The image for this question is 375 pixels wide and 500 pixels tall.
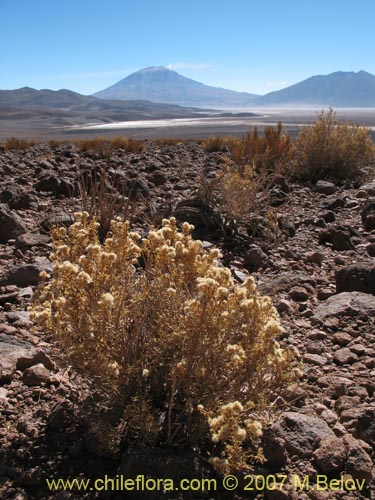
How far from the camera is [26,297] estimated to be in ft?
12.1

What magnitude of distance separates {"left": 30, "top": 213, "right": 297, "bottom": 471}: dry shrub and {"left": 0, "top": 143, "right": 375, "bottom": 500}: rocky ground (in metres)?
0.14

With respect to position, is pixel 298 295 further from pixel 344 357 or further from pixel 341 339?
pixel 344 357

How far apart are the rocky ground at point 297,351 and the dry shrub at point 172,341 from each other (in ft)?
0.48

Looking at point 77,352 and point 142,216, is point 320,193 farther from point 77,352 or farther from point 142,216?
point 77,352

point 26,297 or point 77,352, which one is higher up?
point 77,352

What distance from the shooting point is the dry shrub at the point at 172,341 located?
1.97 metres

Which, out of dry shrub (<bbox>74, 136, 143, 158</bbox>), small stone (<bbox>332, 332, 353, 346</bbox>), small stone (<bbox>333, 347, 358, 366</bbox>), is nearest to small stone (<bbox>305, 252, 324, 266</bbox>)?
small stone (<bbox>332, 332, 353, 346</bbox>)

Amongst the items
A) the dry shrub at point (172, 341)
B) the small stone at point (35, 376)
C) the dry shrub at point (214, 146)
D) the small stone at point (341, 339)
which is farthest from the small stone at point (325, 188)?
the small stone at point (35, 376)

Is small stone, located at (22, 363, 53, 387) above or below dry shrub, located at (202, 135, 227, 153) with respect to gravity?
below

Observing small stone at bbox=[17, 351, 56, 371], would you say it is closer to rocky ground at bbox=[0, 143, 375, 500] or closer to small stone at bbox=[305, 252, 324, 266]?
rocky ground at bbox=[0, 143, 375, 500]

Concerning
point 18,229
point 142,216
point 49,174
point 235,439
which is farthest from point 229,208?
point 235,439

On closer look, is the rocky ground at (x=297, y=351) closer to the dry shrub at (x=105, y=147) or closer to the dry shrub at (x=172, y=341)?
the dry shrub at (x=172, y=341)

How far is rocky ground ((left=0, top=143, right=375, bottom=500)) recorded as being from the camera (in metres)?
2.05

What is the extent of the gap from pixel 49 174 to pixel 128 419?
6205mm
